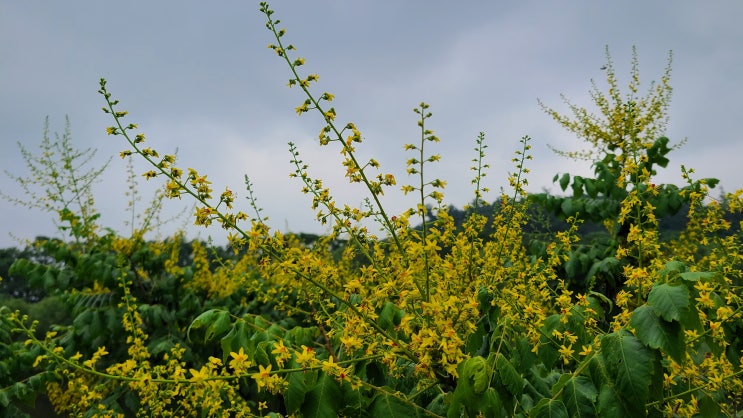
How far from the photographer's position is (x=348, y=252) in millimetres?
2725

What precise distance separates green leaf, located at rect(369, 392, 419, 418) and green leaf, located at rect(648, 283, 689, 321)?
999 millimetres

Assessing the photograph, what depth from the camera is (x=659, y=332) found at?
1706 millimetres

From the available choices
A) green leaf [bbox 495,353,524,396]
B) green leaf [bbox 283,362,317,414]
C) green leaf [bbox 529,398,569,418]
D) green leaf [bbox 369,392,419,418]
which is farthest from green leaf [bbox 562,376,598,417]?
green leaf [bbox 283,362,317,414]

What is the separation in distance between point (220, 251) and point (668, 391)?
827 cm

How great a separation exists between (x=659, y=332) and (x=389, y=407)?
→ 1.02 metres

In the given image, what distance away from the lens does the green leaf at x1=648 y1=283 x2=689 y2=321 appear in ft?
5.46

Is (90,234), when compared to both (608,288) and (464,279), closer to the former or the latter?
(464,279)

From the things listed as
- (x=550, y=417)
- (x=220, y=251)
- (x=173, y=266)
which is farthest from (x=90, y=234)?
(x=550, y=417)

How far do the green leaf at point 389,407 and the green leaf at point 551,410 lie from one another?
0.49 meters

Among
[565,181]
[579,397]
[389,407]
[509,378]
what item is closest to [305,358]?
[389,407]

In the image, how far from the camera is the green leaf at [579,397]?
1.97 metres

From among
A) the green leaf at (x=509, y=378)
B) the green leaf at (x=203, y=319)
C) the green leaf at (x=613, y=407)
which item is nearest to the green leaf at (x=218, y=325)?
the green leaf at (x=203, y=319)

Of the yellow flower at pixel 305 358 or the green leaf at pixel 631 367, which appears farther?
the yellow flower at pixel 305 358

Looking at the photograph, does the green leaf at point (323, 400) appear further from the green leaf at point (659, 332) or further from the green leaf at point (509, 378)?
the green leaf at point (659, 332)
